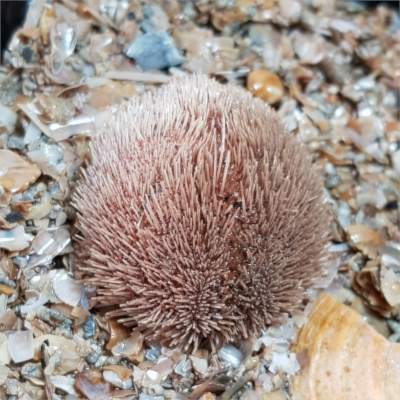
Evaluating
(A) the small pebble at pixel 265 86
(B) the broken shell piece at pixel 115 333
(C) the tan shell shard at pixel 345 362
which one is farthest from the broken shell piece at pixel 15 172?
(C) the tan shell shard at pixel 345 362

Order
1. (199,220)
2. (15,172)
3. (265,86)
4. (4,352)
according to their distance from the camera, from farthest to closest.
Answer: (265,86)
(15,172)
(4,352)
(199,220)

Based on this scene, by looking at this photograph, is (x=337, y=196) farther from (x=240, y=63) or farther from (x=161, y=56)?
(x=161, y=56)

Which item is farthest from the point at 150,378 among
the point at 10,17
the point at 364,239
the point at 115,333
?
the point at 10,17

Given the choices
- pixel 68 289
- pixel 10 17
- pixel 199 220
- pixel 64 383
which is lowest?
pixel 64 383

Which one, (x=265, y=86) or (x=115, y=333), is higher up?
(x=265, y=86)

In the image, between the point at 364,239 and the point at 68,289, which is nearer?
the point at 68,289

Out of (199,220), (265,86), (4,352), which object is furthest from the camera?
(265,86)

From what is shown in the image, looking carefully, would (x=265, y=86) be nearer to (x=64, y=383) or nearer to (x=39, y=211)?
(x=39, y=211)
